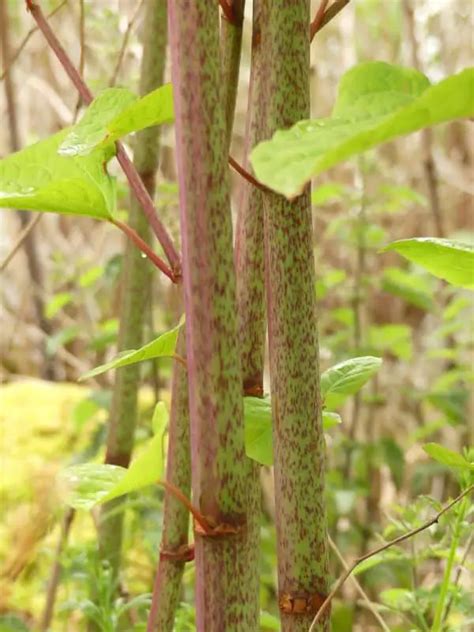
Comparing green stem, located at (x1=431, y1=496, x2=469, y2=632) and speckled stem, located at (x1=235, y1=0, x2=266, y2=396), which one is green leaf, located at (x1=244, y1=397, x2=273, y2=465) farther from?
green stem, located at (x1=431, y1=496, x2=469, y2=632)

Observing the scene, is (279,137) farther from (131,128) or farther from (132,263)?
(132,263)

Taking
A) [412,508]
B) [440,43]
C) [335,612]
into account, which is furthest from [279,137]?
[440,43]

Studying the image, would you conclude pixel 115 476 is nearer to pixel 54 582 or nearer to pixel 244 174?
pixel 244 174

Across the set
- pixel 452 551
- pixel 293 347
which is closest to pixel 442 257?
pixel 293 347

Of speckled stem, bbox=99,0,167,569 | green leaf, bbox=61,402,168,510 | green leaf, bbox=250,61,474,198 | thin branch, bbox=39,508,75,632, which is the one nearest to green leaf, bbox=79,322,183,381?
green leaf, bbox=61,402,168,510

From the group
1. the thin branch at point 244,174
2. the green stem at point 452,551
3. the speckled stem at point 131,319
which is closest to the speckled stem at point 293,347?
the thin branch at point 244,174
